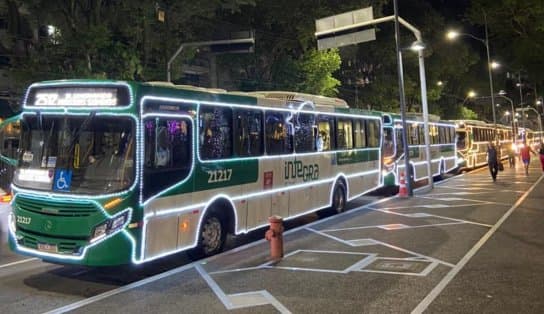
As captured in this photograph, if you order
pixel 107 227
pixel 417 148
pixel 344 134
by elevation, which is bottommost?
pixel 107 227

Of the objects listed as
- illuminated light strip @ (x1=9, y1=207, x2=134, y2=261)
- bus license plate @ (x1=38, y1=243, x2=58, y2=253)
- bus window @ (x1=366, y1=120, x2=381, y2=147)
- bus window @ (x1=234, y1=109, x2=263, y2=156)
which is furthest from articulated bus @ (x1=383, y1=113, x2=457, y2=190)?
bus license plate @ (x1=38, y1=243, x2=58, y2=253)

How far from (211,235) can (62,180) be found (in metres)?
2.85

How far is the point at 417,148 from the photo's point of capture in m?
22.7

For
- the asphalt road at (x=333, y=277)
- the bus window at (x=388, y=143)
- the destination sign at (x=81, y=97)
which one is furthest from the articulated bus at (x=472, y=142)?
the destination sign at (x=81, y=97)

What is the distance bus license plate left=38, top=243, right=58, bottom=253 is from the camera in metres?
7.29

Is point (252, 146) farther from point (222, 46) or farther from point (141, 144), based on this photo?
point (222, 46)

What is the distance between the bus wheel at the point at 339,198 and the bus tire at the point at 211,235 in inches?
210

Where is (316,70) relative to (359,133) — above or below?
above

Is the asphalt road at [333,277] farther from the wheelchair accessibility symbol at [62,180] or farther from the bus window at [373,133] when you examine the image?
the bus window at [373,133]

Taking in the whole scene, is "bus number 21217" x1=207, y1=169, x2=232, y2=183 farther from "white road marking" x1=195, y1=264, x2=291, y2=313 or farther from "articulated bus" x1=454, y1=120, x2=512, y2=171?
"articulated bus" x1=454, y1=120, x2=512, y2=171

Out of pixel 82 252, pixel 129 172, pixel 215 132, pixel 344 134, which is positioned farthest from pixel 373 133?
pixel 82 252

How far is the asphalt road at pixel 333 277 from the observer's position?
20.9 feet

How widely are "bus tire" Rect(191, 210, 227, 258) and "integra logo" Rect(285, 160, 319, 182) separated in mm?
2672

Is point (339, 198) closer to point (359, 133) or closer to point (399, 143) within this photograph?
point (359, 133)
